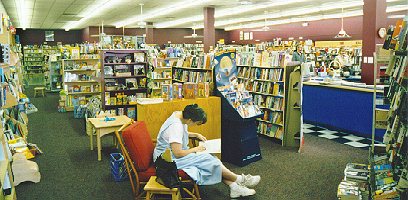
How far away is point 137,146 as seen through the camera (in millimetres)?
4160

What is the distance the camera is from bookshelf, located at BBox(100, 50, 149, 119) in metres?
8.84

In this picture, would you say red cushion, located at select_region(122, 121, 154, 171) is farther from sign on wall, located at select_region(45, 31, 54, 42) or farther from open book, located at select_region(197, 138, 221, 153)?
sign on wall, located at select_region(45, 31, 54, 42)

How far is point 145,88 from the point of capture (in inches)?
361

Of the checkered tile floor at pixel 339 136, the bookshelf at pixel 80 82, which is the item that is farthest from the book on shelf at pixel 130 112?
the checkered tile floor at pixel 339 136

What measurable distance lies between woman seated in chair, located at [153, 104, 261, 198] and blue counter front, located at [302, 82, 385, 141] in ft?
13.1

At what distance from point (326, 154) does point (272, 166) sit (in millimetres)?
1226

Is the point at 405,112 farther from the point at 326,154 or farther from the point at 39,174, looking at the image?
the point at 39,174

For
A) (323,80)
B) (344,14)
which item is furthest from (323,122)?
(344,14)

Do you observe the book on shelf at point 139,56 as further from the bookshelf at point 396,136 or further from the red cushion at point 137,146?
the bookshelf at point 396,136

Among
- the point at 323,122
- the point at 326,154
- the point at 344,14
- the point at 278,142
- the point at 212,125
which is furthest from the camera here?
the point at 344,14

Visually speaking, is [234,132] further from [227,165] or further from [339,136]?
[339,136]

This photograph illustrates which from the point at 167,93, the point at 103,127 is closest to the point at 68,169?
the point at 103,127

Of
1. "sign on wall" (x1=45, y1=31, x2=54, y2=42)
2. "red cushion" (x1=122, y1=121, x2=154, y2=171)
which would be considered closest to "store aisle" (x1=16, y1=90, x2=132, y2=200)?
"red cushion" (x1=122, y1=121, x2=154, y2=171)

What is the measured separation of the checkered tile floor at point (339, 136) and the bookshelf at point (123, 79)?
4093 millimetres
